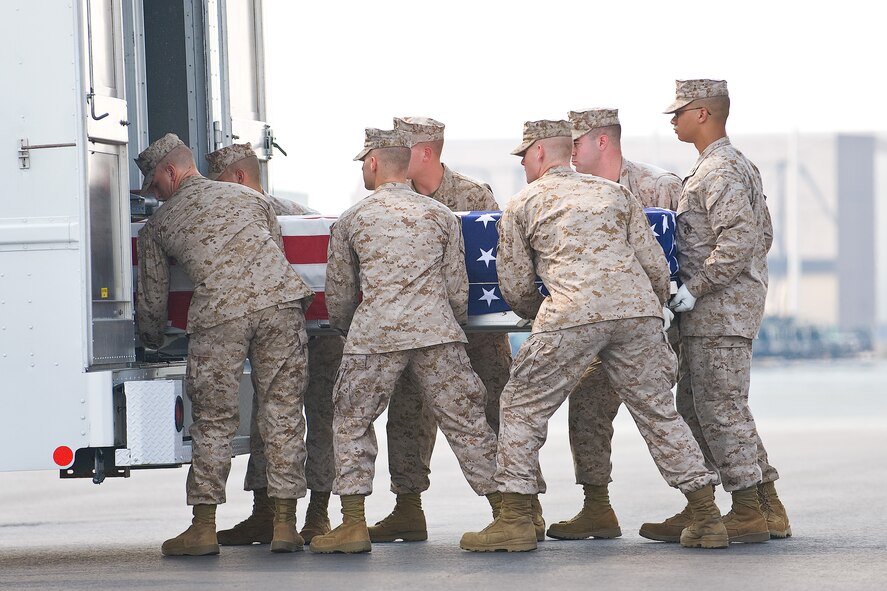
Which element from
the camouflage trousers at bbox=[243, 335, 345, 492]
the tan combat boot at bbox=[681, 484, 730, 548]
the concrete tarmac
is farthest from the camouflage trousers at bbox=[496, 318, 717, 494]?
the camouflage trousers at bbox=[243, 335, 345, 492]

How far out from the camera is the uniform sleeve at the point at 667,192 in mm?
7344

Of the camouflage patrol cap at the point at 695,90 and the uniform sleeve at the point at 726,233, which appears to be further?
the camouflage patrol cap at the point at 695,90

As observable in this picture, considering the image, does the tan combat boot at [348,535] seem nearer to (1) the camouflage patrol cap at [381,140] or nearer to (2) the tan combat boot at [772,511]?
(1) the camouflage patrol cap at [381,140]

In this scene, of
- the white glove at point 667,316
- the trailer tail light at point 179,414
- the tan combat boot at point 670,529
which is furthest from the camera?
the tan combat boot at point 670,529

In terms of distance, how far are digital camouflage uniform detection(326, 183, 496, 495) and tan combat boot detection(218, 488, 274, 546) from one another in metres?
0.97

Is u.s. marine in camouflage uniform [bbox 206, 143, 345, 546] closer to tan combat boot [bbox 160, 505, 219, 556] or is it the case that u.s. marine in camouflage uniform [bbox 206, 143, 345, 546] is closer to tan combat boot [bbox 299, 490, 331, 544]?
tan combat boot [bbox 299, 490, 331, 544]

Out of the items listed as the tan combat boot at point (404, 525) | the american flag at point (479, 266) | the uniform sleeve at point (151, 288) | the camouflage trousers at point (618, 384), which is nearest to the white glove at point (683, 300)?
the american flag at point (479, 266)

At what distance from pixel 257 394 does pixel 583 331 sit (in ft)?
5.00

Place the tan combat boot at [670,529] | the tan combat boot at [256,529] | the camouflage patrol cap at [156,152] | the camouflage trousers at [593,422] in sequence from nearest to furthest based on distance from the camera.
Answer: the camouflage patrol cap at [156,152], the tan combat boot at [670,529], the camouflage trousers at [593,422], the tan combat boot at [256,529]

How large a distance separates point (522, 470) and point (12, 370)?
2154mm

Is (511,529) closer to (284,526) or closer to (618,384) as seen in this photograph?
(618,384)

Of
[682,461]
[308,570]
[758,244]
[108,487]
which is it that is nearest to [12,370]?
A: [308,570]

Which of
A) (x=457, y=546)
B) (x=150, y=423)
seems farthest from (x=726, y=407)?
(x=150, y=423)

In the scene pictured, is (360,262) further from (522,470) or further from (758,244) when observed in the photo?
(758,244)
